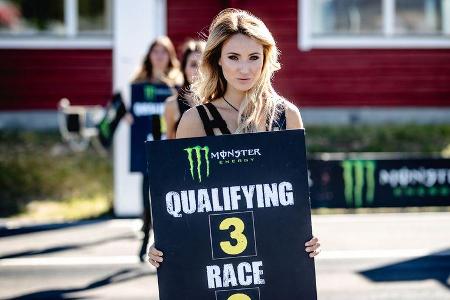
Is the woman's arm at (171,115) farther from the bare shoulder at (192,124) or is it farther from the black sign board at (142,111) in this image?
the bare shoulder at (192,124)

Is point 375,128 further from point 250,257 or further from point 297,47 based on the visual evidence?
point 250,257

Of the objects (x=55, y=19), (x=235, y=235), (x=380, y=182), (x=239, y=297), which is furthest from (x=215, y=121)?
(x=55, y=19)

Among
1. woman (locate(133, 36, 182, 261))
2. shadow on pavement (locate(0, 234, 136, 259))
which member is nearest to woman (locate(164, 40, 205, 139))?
woman (locate(133, 36, 182, 261))

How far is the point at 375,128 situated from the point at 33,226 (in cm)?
655

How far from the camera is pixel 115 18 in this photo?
9711mm

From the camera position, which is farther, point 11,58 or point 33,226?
point 11,58

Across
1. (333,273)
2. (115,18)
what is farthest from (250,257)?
(115,18)

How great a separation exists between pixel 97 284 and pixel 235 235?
11.9 feet

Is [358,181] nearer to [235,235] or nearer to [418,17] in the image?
[418,17]

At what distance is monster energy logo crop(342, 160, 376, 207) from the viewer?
979cm

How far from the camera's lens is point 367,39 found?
13938mm

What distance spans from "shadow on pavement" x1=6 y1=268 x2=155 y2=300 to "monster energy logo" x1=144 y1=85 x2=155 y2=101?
1756 mm

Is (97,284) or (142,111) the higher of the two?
(142,111)

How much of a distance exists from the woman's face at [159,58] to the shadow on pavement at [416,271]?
279 cm
